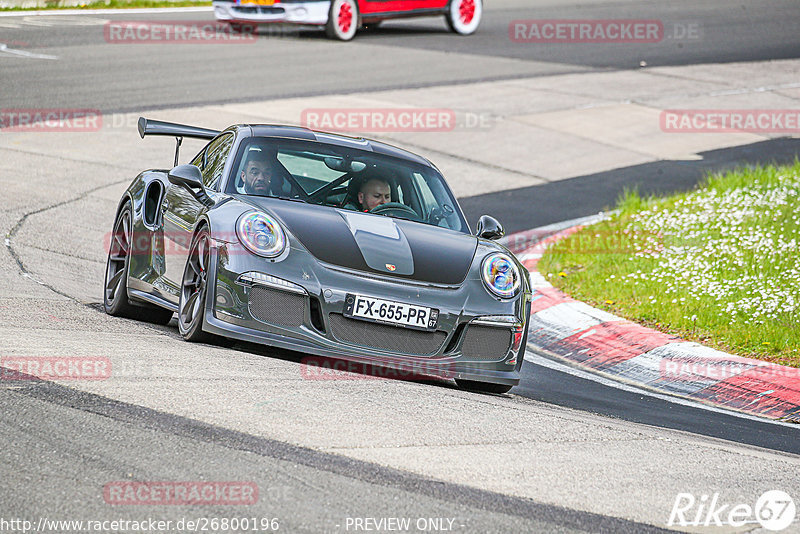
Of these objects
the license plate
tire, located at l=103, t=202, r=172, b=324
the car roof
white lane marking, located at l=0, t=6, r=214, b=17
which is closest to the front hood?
the license plate

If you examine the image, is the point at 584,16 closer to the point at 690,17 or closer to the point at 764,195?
the point at 690,17

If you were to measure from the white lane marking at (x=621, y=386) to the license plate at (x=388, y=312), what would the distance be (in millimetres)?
1816

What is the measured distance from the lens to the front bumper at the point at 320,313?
590 cm

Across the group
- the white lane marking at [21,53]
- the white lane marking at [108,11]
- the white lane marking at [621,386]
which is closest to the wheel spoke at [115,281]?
the white lane marking at [621,386]

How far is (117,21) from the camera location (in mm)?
23500

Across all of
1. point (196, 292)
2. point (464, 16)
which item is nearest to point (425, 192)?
point (196, 292)

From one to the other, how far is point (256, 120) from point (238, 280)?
9398 mm

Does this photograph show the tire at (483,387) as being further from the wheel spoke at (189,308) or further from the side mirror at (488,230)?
the wheel spoke at (189,308)

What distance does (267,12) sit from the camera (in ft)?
68.7

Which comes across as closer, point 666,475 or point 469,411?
point 666,475

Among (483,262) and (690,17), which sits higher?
(690,17)

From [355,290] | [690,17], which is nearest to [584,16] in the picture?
[690,17]

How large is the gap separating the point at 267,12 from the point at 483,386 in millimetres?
15558

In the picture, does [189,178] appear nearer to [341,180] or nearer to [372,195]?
[341,180]
